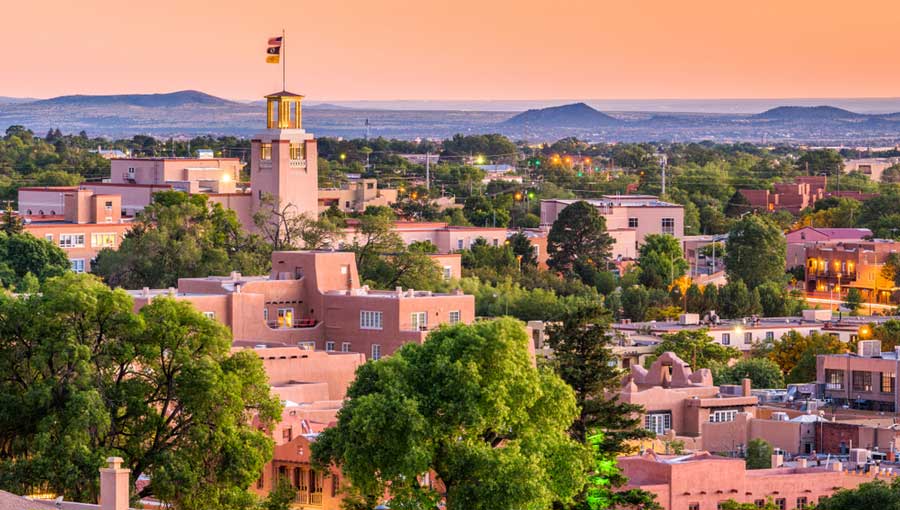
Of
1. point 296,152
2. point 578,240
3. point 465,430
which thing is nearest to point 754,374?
point 465,430

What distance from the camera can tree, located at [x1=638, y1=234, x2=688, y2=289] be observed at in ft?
386

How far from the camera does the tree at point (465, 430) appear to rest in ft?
141

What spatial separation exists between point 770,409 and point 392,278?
23.6 meters

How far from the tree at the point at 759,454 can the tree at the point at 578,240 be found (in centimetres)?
6234

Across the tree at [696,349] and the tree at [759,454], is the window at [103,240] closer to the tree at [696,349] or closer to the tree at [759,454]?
the tree at [696,349]

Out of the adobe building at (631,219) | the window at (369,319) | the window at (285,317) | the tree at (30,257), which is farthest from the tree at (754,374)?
the adobe building at (631,219)

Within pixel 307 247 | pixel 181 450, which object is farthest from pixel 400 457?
pixel 307 247

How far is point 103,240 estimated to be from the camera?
11088cm

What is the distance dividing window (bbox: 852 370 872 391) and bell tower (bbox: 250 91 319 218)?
1614 inches

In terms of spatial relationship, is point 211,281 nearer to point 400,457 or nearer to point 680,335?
point 680,335

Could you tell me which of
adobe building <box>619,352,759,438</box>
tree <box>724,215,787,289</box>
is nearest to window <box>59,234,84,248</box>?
tree <box>724,215,787,289</box>

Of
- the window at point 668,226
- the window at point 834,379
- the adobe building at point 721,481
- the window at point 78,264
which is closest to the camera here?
the adobe building at point 721,481

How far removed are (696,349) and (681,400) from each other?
17568mm

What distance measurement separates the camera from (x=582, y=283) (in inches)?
4537
